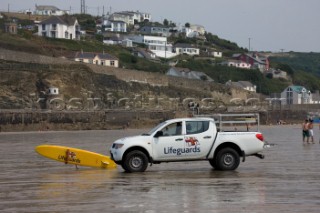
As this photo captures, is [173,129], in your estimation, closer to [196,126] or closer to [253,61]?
[196,126]

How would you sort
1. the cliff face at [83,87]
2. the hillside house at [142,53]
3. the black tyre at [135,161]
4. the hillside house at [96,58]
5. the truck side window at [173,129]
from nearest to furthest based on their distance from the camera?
the black tyre at [135,161]
the truck side window at [173,129]
the cliff face at [83,87]
the hillside house at [96,58]
the hillside house at [142,53]

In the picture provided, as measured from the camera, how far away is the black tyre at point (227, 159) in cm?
2041

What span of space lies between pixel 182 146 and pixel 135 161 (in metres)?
1.43

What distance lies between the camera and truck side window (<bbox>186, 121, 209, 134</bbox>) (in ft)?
67.0

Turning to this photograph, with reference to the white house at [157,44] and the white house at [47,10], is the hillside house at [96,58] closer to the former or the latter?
the white house at [157,44]

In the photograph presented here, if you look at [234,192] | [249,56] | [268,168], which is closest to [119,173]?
[268,168]

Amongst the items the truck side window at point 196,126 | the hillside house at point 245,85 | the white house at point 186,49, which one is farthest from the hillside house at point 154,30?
the truck side window at point 196,126

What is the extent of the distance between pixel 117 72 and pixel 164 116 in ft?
56.1

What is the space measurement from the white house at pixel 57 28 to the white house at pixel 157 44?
29.4 m

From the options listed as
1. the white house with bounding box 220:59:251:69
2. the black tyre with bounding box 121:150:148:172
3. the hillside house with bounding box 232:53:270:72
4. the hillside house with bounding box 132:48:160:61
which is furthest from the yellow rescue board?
the hillside house with bounding box 232:53:270:72

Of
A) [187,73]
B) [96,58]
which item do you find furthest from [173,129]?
[187,73]

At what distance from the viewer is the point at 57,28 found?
14050cm

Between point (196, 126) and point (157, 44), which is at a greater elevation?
point (157, 44)

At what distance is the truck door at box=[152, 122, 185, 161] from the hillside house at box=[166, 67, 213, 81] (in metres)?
113
